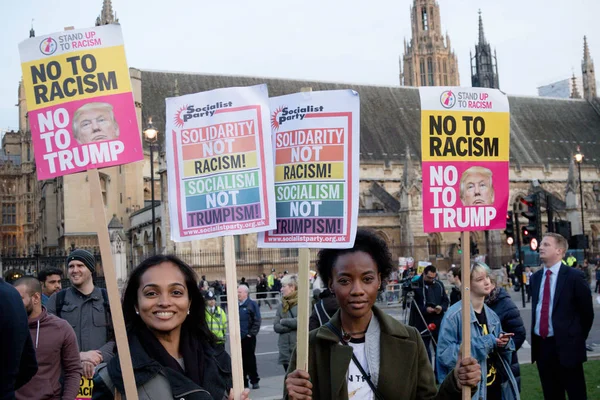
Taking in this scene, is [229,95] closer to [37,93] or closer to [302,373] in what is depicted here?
[37,93]

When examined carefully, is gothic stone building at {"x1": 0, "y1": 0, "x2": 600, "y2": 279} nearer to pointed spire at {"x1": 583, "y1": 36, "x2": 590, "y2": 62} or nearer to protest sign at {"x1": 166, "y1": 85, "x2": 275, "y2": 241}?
pointed spire at {"x1": 583, "y1": 36, "x2": 590, "y2": 62}

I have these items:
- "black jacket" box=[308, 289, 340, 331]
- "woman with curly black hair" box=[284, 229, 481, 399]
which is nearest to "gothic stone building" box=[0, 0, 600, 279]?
"black jacket" box=[308, 289, 340, 331]

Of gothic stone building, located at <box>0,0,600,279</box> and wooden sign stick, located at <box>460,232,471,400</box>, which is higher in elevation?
gothic stone building, located at <box>0,0,600,279</box>

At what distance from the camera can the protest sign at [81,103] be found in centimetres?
390

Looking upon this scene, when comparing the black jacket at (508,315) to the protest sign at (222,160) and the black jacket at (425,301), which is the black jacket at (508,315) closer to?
the black jacket at (425,301)

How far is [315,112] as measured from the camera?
13.8 ft

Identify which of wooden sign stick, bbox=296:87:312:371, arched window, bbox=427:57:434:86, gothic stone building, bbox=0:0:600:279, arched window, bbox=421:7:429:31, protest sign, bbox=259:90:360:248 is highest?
arched window, bbox=421:7:429:31

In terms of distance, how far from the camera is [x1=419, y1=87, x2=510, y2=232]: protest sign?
4629mm

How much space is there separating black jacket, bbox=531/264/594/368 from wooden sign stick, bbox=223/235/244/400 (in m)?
4.37

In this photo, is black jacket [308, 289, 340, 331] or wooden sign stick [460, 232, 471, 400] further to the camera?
black jacket [308, 289, 340, 331]

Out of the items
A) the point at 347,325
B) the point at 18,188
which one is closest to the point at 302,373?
the point at 347,325

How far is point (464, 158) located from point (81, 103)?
229 centimetres

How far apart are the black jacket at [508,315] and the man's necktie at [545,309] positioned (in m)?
0.51

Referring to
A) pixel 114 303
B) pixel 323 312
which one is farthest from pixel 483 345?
pixel 114 303
